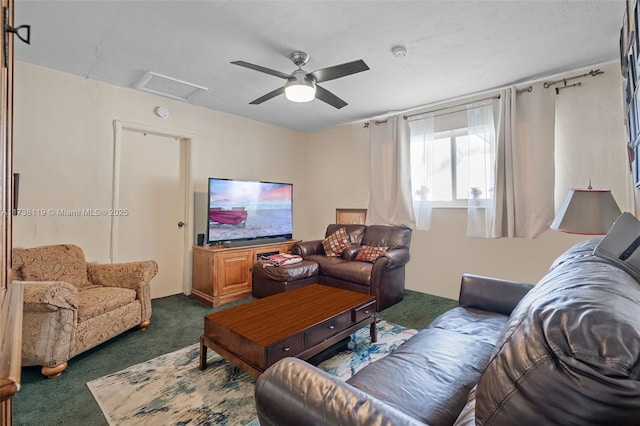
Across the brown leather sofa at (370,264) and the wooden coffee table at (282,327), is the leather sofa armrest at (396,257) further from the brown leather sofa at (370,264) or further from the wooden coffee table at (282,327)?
the wooden coffee table at (282,327)

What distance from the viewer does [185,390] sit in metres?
1.87

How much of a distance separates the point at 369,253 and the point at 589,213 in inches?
86.7

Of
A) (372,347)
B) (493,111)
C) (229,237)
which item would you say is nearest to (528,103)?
(493,111)

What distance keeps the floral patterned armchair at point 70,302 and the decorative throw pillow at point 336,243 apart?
2168mm

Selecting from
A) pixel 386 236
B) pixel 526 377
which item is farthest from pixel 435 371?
pixel 386 236

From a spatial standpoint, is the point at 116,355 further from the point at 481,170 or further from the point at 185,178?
the point at 481,170

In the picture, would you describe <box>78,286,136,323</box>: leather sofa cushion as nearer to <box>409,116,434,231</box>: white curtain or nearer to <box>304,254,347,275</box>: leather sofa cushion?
<box>304,254,347,275</box>: leather sofa cushion

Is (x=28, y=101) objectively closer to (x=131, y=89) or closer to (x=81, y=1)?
(x=131, y=89)

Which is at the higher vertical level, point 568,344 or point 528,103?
point 528,103

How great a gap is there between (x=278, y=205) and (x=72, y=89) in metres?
2.60

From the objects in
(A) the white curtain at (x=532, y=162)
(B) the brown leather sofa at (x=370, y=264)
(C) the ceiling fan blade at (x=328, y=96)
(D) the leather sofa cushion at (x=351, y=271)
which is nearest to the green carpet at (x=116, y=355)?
(B) the brown leather sofa at (x=370, y=264)

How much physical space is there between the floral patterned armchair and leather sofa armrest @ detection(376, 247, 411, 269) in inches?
94.7

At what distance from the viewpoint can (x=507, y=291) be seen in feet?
6.48

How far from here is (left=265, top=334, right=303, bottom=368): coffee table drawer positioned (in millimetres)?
1673
